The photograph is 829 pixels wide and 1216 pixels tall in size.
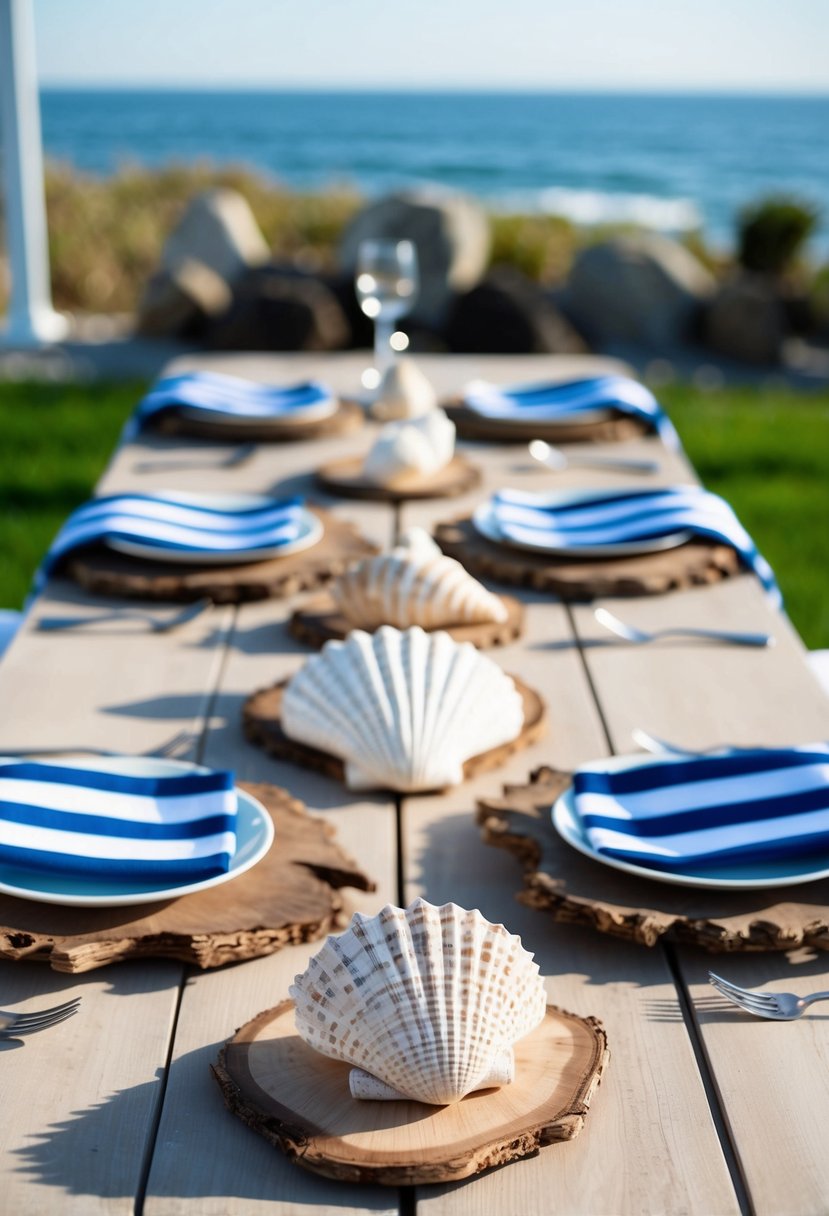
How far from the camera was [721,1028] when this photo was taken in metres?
1.08

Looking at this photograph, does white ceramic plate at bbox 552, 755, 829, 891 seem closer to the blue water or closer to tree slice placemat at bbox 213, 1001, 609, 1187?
tree slice placemat at bbox 213, 1001, 609, 1187

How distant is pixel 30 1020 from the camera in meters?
1.07

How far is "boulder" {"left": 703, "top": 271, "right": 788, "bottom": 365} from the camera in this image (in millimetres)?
8102

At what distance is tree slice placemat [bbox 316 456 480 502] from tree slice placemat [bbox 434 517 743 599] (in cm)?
28

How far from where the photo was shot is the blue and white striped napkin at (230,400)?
288 cm

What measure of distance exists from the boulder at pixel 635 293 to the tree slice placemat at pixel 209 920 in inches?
293

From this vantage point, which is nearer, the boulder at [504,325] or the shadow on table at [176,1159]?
the shadow on table at [176,1159]

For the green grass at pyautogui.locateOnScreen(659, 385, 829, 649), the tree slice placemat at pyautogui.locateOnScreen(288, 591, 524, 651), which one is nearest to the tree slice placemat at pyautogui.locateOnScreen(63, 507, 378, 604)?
the tree slice placemat at pyautogui.locateOnScreen(288, 591, 524, 651)

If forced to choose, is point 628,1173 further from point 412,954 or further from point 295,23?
point 295,23

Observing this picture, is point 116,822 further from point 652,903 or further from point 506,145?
point 506,145

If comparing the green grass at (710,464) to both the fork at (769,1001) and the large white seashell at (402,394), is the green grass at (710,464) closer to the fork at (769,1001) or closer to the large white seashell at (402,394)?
the large white seashell at (402,394)

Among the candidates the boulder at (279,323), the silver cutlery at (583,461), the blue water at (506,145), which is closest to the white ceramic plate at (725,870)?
the silver cutlery at (583,461)

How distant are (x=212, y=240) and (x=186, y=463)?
21.2ft

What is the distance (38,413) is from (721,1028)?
5009mm
